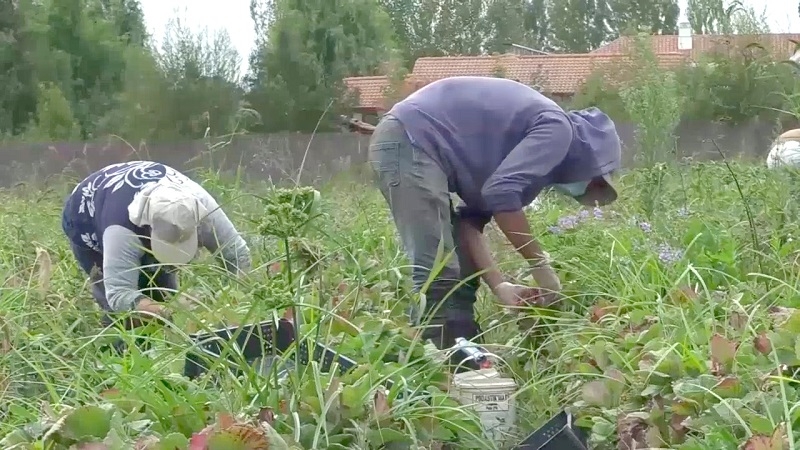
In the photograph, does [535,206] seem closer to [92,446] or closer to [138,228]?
[138,228]

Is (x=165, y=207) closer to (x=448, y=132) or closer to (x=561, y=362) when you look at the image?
(x=448, y=132)

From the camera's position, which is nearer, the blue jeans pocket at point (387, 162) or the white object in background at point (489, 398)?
the white object in background at point (489, 398)

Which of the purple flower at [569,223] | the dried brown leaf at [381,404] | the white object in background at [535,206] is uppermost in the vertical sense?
the dried brown leaf at [381,404]

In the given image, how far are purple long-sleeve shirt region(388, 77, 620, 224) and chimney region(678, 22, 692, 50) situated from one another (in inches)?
1081

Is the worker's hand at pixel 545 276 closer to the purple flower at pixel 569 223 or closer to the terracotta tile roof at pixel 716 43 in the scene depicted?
the purple flower at pixel 569 223

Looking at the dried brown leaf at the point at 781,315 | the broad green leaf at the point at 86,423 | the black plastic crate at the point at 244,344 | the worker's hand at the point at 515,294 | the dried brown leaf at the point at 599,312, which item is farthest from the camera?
the worker's hand at the point at 515,294

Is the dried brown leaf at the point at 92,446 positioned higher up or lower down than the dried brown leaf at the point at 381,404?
higher up

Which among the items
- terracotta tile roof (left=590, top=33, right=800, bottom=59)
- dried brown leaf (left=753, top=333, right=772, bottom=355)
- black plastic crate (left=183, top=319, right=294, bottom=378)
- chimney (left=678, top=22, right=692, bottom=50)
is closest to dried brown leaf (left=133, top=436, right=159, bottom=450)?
black plastic crate (left=183, top=319, right=294, bottom=378)

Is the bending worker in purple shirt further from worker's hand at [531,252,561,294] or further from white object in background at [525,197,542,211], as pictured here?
white object in background at [525,197,542,211]

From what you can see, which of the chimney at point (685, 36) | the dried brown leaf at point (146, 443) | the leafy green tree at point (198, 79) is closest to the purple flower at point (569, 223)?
the dried brown leaf at point (146, 443)

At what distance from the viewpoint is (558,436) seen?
6.53 ft

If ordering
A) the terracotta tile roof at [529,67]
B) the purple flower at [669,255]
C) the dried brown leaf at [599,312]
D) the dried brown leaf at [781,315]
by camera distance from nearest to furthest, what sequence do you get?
1. the dried brown leaf at [781,315]
2. the dried brown leaf at [599,312]
3. the purple flower at [669,255]
4. the terracotta tile roof at [529,67]

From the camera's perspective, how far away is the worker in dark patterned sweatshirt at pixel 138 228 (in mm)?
3430

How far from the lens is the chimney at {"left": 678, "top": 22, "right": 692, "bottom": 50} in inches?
1203
